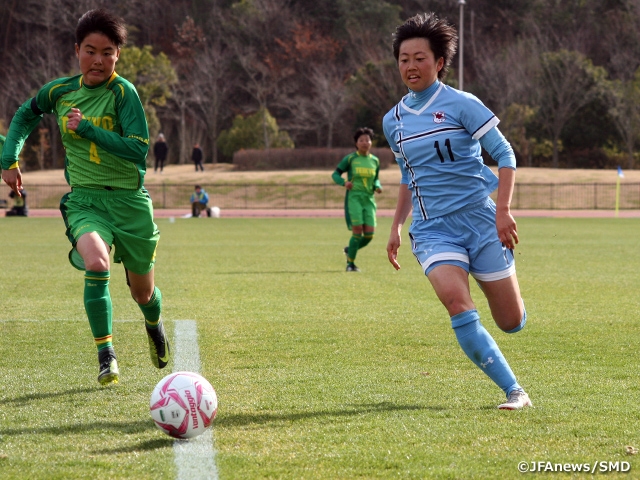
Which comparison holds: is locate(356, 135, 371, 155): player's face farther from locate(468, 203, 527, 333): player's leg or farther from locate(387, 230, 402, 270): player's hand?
locate(468, 203, 527, 333): player's leg

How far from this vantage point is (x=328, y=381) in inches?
221

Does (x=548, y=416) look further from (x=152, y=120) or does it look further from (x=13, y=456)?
(x=152, y=120)

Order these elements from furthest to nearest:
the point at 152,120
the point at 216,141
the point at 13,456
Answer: the point at 216,141 → the point at 152,120 → the point at 13,456

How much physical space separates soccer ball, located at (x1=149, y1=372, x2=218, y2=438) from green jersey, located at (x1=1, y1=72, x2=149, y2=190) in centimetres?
172

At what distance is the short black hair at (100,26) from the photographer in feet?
17.9

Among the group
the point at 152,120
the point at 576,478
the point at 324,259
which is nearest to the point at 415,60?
the point at 576,478

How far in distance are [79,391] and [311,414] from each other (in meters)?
1.50

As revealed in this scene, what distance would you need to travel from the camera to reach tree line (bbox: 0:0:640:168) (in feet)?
171

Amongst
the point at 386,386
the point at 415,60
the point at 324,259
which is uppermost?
the point at 415,60

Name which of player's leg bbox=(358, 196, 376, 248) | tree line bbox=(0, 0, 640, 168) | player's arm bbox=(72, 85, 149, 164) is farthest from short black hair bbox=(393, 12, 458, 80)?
tree line bbox=(0, 0, 640, 168)

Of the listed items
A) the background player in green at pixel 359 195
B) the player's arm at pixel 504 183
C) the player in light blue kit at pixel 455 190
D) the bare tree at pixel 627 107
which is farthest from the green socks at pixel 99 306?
the bare tree at pixel 627 107

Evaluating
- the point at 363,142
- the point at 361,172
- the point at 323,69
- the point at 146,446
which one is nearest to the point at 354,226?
the point at 361,172

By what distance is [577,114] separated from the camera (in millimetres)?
54156

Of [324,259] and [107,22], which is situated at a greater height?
[107,22]
